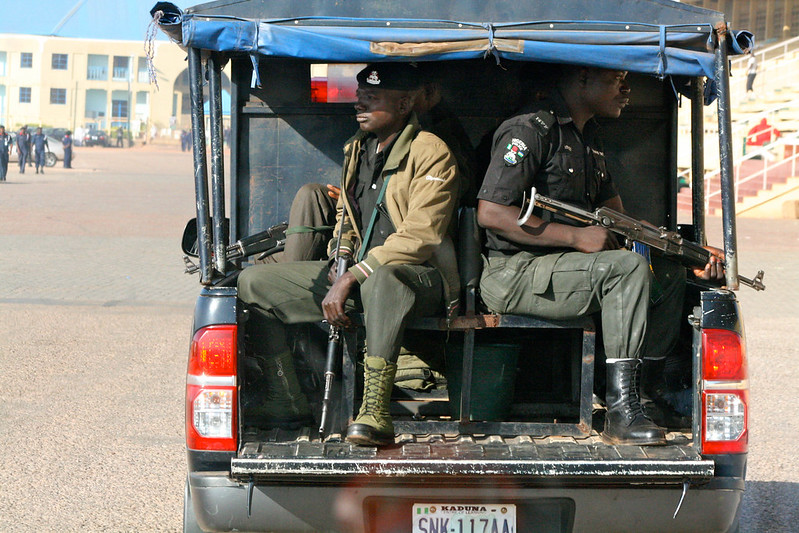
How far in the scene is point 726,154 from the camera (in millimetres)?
3590

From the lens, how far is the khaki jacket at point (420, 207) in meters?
3.73

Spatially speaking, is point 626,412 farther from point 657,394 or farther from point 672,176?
point 672,176

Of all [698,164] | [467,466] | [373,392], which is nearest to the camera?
[467,466]

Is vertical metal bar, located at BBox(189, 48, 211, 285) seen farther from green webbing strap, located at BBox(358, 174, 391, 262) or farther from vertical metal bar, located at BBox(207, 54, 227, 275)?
green webbing strap, located at BBox(358, 174, 391, 262)

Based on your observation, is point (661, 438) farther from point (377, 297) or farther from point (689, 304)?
point (377, 297)

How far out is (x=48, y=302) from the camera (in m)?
10.3

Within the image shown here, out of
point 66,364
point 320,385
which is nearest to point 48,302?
point 66,364

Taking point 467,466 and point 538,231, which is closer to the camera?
point 467,466

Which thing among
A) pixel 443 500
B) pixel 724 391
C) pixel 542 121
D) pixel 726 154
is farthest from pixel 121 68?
pixel 724 391

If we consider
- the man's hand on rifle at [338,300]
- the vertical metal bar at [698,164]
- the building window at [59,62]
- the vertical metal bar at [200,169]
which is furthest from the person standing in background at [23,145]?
the building window at [59,62]

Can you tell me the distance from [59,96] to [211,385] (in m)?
95.1

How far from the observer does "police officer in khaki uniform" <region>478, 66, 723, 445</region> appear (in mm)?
3639

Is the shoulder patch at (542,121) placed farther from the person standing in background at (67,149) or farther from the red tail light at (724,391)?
the person standing in background at (67,149)

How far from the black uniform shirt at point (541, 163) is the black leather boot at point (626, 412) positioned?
0.64 m
